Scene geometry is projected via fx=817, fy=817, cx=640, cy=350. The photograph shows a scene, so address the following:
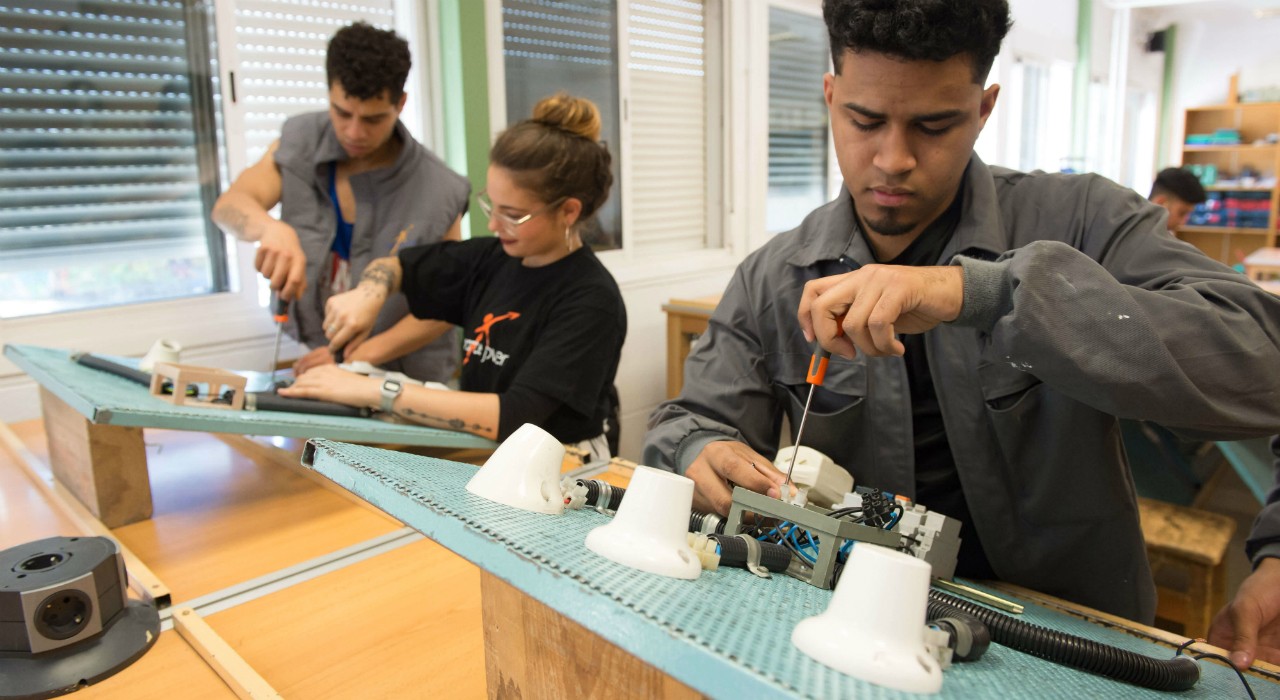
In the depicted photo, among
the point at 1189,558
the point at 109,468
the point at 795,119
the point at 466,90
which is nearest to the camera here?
the point at 109,468

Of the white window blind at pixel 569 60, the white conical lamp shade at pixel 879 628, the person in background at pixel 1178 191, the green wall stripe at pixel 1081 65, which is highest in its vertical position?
the green wall stripe at pixel 1081 65

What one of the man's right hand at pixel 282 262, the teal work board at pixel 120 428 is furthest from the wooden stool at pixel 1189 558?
the man's right hand at pixel 282 262

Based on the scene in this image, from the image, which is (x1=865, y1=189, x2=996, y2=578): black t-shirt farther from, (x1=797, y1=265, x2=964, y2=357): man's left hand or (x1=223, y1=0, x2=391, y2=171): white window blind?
(x1=223, y1=0, x2=391, y2=171): white window blind

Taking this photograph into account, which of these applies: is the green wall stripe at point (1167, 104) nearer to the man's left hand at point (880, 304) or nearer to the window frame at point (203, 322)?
the window frame at point (203, 322)

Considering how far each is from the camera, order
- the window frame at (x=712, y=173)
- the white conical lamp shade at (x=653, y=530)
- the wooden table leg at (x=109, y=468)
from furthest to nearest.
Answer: the window frame at (x=712, y=173)
the wooden table leg at (x=109, y=468)
the white conical lamp shade at (x=653, y=530)

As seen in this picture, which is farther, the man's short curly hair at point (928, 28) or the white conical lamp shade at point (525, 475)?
the man's short curly hair at point (928, 28)

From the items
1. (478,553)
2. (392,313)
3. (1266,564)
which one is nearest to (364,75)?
(392,313)

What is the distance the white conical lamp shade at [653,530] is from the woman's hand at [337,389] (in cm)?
111

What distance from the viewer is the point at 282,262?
6.14ft

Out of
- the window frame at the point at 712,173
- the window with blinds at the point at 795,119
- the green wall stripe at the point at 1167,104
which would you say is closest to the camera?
the window frame at the point at 712,173

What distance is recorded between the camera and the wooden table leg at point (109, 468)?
1.35 meters

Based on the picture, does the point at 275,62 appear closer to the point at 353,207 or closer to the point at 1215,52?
the point at 353,207

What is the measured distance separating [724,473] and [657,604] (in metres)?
0.61

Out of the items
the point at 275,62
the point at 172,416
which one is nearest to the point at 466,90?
the point at 275,62
